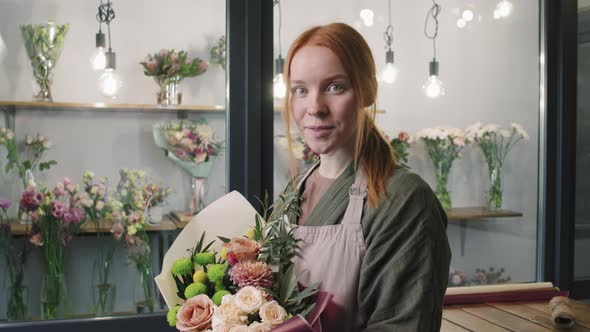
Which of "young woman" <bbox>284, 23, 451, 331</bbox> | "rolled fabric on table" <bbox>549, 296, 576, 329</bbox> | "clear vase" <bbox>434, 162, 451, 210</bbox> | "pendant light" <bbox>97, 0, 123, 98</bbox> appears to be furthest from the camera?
"clear vase" <bbox>434, 162, 451, 210</bbox>

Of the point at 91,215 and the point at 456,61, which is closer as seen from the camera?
the point at 91,215

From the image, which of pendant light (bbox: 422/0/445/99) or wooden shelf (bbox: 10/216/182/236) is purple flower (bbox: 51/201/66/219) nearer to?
wooden shelf (bbox: 10/216/182/236)

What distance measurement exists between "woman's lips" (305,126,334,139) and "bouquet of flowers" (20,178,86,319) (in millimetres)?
1336

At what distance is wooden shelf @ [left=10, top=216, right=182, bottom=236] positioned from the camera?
2.16 meters

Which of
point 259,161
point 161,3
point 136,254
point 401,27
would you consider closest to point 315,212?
point 259,161

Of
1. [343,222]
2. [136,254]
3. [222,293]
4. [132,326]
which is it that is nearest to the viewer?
[222,293]

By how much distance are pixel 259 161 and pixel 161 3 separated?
70 cm

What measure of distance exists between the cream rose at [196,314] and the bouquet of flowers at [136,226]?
130 centimetres

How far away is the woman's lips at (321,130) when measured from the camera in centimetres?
118

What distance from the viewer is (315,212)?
125 centimetres

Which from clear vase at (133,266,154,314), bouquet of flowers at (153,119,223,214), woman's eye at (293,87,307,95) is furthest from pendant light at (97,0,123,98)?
woman's eye at (293,87,307,95)

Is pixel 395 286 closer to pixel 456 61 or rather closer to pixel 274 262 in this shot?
pixel 274 262

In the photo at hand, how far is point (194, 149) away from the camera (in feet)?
7.73

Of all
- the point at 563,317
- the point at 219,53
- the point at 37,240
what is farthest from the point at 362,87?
the point at 37,240
